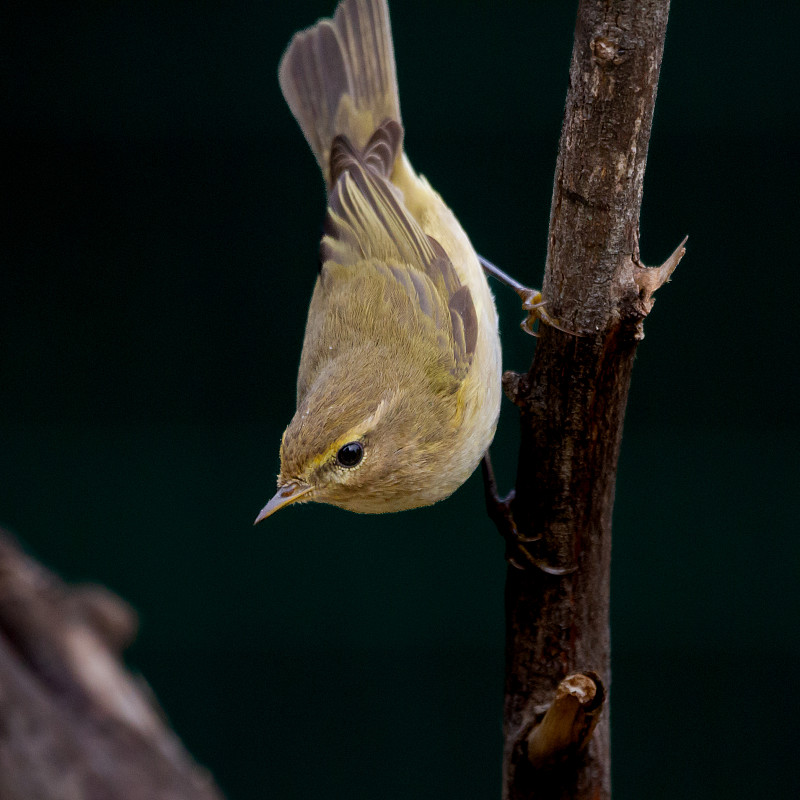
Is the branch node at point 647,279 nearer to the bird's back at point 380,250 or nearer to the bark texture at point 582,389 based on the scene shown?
the bark texture at point 582,389

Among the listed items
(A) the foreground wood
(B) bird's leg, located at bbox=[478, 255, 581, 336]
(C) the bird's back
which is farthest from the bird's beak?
(A) the foreground wood

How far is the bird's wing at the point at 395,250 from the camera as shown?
2461 millimetres

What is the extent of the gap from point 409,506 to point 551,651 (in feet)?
1.59

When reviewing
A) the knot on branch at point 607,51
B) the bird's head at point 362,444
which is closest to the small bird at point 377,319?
the bird's head at point 362,444

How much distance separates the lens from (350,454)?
213 centimetres

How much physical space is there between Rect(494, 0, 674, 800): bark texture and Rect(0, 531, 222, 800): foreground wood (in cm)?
92

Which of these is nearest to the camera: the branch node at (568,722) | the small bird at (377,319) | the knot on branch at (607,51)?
the knot on branch at (607,51)

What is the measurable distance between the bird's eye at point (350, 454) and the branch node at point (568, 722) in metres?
0.67

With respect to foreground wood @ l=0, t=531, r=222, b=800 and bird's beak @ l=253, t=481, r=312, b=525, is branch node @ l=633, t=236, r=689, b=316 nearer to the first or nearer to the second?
bird's beak @ l=253, t=481, r=312, b=525

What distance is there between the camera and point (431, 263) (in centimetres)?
258

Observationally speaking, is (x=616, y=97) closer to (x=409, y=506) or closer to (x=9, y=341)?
(x=409, y=506)

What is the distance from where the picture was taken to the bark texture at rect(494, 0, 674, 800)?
167 centimetres

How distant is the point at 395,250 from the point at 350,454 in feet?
2.43

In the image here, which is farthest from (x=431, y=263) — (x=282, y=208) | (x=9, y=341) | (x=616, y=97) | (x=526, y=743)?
(x=9, y=341)
